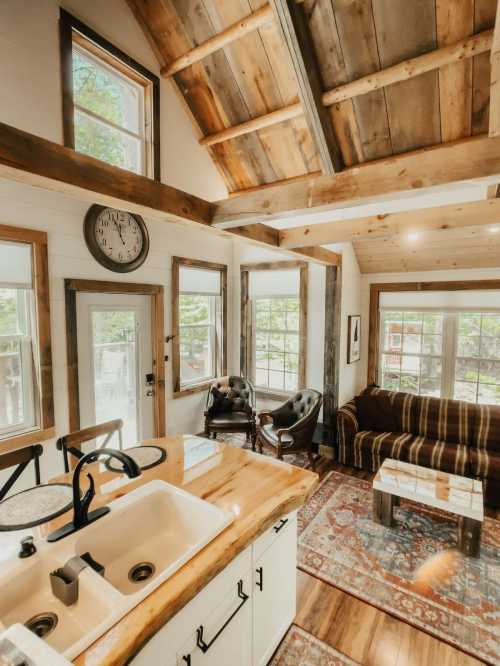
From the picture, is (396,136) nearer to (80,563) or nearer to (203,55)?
(203,55)

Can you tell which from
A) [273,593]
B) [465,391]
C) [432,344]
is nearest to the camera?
[273,593]

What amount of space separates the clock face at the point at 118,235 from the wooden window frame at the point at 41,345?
1.68ft

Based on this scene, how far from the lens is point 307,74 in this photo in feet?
7.32

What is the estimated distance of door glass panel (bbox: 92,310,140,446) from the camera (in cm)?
326

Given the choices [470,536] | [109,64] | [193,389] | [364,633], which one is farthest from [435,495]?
[109,64]

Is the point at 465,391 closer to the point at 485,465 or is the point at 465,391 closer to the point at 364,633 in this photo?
the point at 485,465

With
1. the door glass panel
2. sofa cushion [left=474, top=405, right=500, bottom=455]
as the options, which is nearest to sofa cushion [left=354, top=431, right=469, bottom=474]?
sofa cushion [left=474, top=405, right=500, bottom=455]

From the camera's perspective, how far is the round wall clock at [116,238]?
3.01m

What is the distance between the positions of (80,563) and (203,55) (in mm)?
3840

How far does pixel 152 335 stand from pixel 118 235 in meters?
1.09

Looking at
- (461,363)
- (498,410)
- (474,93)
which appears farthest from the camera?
(461,363)

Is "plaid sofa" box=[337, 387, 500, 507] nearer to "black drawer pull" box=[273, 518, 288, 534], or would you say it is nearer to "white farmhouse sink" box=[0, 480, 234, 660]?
"black drawer pull" box=[273, 518, 288, 534]

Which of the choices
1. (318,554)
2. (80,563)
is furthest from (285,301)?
(80,563)

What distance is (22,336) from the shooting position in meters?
2.69
